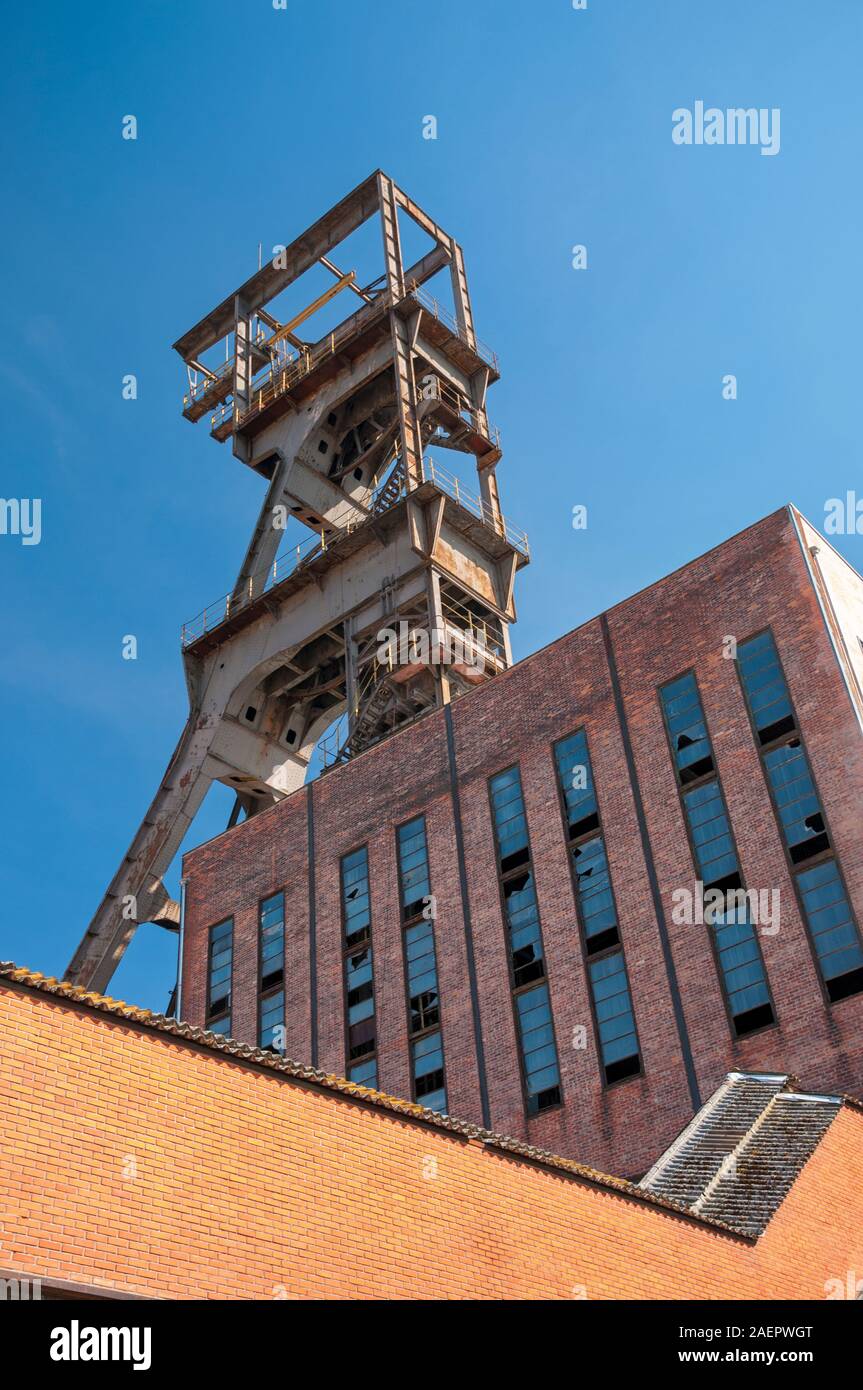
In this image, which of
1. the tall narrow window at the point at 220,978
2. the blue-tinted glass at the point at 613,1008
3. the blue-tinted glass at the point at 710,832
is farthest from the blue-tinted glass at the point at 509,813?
the tall narrow window at the point at 220,978

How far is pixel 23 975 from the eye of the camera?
11.2m

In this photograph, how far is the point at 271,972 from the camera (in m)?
31.0

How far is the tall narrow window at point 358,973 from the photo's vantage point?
28031 millimetres

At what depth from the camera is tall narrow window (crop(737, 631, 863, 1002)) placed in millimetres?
21656

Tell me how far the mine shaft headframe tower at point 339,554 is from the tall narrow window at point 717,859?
740 centimetres

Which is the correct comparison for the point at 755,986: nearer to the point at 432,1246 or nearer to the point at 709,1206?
the point at 709,1206

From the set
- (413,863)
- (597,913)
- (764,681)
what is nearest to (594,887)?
(597,913)

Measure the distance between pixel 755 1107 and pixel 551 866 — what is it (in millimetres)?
8148

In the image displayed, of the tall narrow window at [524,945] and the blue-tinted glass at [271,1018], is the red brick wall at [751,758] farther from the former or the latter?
the blue-tinted glass at [271,1018]

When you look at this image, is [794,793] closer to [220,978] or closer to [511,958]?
[511,958]

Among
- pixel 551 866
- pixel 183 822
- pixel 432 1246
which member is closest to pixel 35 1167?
pixel 432 1246

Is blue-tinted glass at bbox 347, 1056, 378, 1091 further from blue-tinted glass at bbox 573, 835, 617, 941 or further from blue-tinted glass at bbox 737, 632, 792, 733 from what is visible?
blue-tinted glass at bbox 737, 632, 792, 733

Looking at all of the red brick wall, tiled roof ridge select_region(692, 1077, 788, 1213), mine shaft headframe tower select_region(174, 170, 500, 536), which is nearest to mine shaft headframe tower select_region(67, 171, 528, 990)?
mine shaft headframe tower select_region(174, 170, 500, 536)

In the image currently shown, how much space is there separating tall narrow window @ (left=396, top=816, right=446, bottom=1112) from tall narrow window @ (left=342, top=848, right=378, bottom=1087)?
1088 mm
